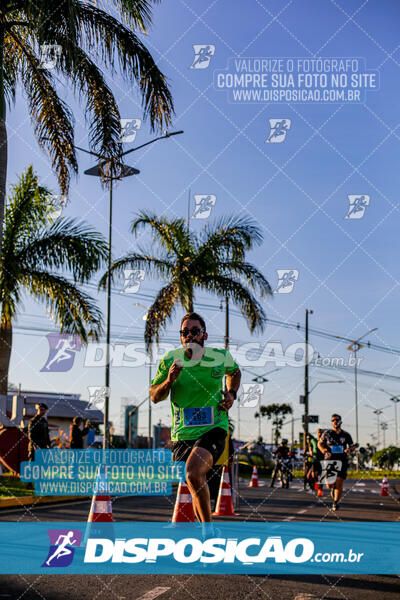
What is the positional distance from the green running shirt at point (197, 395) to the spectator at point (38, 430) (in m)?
10.2

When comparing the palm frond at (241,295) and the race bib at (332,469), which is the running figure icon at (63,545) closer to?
the race bib at (332,469)

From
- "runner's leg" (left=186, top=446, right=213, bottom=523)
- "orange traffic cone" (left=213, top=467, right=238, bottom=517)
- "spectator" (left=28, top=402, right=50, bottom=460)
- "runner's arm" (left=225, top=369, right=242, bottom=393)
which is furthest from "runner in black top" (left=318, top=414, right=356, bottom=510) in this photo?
"runner's leg" (left=186, top=446, right=213, bottom=523)

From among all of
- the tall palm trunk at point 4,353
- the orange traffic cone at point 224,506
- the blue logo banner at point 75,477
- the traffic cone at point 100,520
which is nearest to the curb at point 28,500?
the blue logo banner at point 75,477

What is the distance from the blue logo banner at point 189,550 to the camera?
20.1 feet

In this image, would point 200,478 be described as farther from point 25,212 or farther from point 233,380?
point 25,212

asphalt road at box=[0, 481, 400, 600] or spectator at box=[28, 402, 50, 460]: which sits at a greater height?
spectator at box=[28, 402, 50, 460]

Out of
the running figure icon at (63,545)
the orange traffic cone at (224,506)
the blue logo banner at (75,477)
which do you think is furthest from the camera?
the blue logo banner at (75,477)

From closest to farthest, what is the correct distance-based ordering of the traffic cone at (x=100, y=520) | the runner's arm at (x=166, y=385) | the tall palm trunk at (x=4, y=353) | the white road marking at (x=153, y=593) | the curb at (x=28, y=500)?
the white road marking at (x=153, y=593) < the runner's arm at (x=166, y=385) < the traffic cone at (x=100, y=520) < the curb at (x=28, y=500) < the tall palm trunk at (x=4, y=353)

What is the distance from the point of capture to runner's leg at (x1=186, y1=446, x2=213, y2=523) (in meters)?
5.71

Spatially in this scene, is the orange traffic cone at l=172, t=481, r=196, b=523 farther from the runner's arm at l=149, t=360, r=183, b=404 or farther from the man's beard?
the man's beard

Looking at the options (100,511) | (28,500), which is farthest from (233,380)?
(28,500)

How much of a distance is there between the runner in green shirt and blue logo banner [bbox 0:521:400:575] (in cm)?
57

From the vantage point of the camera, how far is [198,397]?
19.5 feet

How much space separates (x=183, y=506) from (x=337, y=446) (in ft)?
19.1
